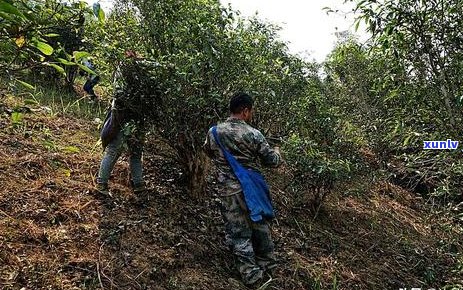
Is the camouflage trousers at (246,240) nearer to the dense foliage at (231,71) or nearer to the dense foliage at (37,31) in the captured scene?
the dense foliage at (231,71)

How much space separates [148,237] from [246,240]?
3.01ft

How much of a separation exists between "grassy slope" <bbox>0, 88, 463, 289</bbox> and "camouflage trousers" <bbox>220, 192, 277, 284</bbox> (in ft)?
0.64

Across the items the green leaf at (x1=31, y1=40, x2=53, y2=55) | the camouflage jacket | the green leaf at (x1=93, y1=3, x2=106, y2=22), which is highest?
the green leaf at (x1=93, y1=3, x2=106, y2=22)

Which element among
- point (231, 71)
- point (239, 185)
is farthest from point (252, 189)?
point (231, 71)

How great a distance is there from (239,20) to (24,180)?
2912 millimetres

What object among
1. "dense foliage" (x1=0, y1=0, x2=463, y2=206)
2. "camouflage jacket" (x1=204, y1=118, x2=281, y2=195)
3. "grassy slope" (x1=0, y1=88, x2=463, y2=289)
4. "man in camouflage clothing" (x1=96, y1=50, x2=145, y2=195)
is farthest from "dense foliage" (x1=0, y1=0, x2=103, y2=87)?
"man in camouflage clothing" (x1=96, y1=50, x2=145, y2=195)

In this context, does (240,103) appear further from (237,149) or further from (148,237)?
(148,237)

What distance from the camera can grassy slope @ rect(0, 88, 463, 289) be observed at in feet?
10.6

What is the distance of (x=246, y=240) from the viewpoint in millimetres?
3736

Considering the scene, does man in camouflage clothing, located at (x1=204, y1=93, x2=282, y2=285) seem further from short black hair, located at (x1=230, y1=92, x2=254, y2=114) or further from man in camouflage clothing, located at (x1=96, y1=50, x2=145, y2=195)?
man in camouflage clothing, located at (x1=96, y1=50, x2=145, y2=195)

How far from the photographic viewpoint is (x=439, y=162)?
4.03 meters

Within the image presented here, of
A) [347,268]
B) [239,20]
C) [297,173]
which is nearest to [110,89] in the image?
[239,20]

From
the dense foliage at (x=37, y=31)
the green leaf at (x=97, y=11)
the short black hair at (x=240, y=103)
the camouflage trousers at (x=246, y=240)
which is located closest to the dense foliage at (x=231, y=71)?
the short black hair at (x=240, y=103)

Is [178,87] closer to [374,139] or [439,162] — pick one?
[439,162]
